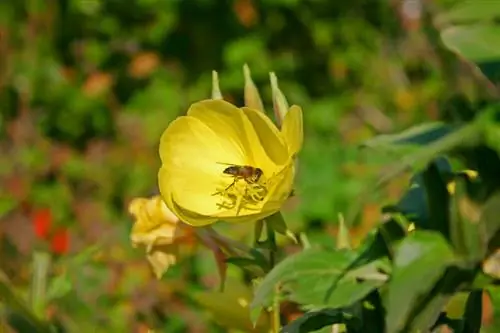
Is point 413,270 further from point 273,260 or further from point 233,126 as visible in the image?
point 233,126

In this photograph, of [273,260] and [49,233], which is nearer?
[273,260]

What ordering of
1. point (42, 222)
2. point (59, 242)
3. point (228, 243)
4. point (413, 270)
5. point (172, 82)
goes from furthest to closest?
point (172, 82)
point (42, 222)
point (59, 242)
point (228, 243)
point (413, 270)

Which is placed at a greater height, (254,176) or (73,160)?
(254,176)

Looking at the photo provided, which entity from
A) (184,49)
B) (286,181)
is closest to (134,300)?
(286,181)

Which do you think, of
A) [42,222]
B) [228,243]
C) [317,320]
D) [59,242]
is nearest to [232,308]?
[228,243]

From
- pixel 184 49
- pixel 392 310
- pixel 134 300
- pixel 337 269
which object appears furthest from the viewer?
pixel 184 49

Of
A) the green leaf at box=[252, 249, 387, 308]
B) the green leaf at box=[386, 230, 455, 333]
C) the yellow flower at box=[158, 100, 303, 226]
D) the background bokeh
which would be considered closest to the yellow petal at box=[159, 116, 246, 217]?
the yellow flower at box=[158, 100, 303, 226]

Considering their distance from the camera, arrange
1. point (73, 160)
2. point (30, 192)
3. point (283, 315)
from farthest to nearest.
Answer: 1. point (73, 160)
2. point (30, 192)
3. point (283, 315)

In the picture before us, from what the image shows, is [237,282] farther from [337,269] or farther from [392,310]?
[392,310]
